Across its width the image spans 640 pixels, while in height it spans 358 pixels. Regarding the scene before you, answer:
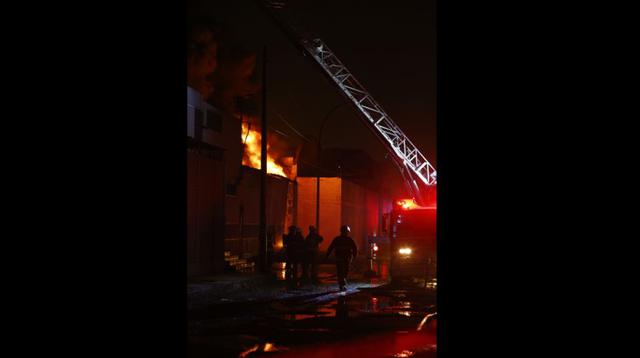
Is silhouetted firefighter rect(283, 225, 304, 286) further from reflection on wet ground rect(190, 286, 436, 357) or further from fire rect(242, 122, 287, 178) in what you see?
fire rect(242, 122, 287, 178)

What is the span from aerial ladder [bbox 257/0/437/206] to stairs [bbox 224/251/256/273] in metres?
7.73

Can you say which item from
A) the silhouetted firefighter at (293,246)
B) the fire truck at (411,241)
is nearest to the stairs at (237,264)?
the silhouetted firefighter at (293,246)

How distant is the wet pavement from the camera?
10078 mm

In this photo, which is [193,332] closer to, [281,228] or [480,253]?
[480,253]

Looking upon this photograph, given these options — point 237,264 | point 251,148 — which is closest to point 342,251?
point 237,264

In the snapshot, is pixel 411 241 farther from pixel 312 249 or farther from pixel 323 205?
pixel 323 205

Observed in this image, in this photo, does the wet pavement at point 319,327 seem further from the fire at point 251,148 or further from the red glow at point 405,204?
the fire at point 251,148

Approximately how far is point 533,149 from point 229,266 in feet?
84.9

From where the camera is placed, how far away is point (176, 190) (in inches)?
177

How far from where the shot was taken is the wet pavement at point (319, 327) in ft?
33.1

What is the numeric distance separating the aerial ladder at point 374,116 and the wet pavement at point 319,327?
38.1 feet

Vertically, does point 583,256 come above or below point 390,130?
A: below

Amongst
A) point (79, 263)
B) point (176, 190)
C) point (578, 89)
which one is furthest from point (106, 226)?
point (578, 89)

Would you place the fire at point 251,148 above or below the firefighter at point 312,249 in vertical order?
above
